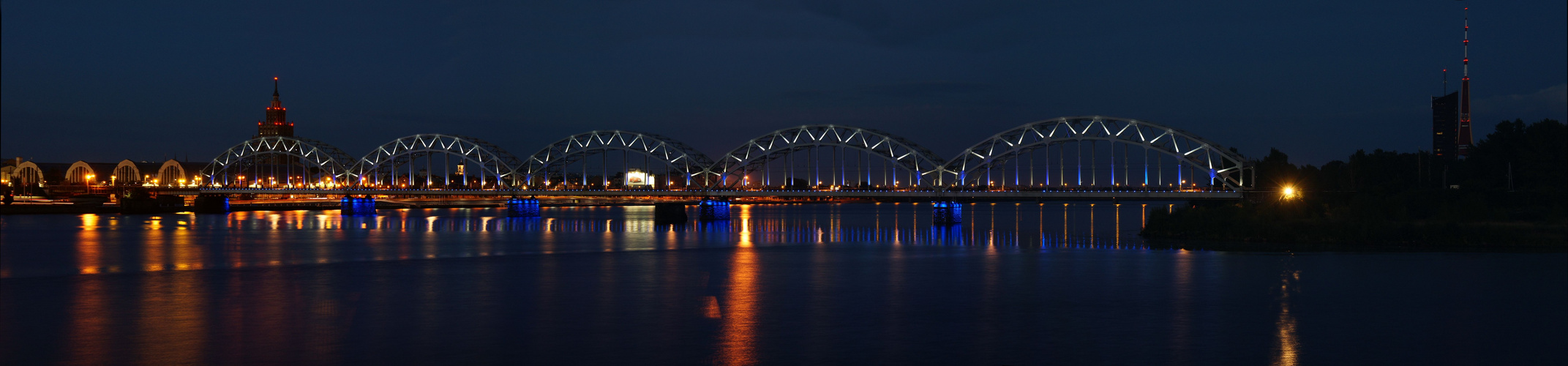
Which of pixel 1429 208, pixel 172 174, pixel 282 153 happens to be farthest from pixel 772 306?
pixel 172 174

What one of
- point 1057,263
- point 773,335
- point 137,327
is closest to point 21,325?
point 137,327

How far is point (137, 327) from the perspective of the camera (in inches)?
977

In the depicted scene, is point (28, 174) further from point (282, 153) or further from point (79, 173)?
point (282, 153)

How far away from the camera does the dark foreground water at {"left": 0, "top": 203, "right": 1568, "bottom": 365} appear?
71.0 feet

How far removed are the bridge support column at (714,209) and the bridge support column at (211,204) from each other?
→ 73186mm

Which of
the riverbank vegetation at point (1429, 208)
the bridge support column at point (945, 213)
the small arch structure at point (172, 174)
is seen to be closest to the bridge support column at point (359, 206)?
the small arch structure at point (172, 174)

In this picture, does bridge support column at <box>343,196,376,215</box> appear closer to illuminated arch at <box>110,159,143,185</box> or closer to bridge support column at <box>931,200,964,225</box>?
illuminated arch at <box>110,159,143,185</box>

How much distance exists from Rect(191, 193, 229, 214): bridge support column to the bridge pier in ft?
240

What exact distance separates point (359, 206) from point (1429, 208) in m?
126

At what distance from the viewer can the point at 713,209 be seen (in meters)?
112

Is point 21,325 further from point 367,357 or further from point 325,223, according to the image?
→ point 325,223

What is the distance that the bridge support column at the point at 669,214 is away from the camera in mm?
102438

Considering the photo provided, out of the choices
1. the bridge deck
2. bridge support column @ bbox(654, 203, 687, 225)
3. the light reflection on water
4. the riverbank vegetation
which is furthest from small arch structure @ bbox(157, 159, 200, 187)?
the riverbank vegetation

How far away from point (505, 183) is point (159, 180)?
73.9m
